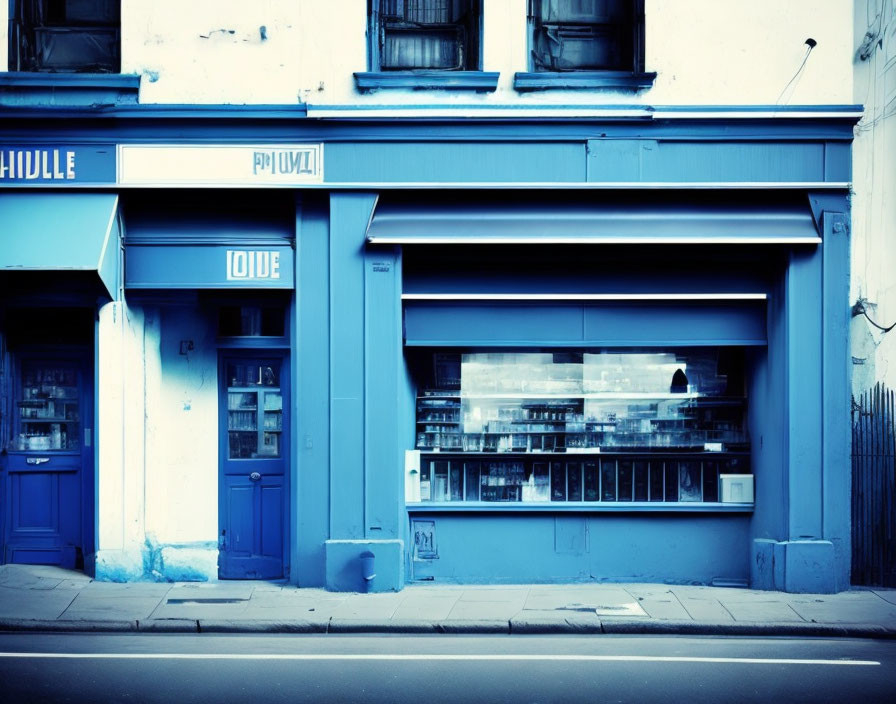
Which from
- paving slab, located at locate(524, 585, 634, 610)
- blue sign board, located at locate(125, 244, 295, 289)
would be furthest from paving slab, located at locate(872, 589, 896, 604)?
blue sign board, located at locate(125, 244, 295, 289)

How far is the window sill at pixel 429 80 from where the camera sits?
9656 millimetres

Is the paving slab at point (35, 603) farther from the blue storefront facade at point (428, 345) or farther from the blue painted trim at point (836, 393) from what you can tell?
the blue painted trim at point (836, 393)

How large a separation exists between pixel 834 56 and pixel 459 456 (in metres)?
5.81

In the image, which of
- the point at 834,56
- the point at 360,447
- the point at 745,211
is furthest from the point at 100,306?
the point at 834,56

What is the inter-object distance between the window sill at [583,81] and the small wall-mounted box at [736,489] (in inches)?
169

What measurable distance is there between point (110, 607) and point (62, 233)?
376 centimetres

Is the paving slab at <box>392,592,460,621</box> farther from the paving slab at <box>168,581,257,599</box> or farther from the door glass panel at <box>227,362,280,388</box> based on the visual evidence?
the door glass panel at <box>227,362,280,388</box>

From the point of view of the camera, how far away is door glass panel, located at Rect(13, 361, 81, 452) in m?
10.5

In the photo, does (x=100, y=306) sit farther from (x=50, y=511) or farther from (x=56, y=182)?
(x=50, y=511)

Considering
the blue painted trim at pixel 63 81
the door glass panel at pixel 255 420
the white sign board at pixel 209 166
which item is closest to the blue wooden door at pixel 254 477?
the door glass panel at pixel 255 420

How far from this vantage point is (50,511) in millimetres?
10484

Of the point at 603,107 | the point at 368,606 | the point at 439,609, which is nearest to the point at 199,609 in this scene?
the point at 368,606

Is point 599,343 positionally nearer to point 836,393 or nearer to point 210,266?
point 836,393

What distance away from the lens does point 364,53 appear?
977cm
